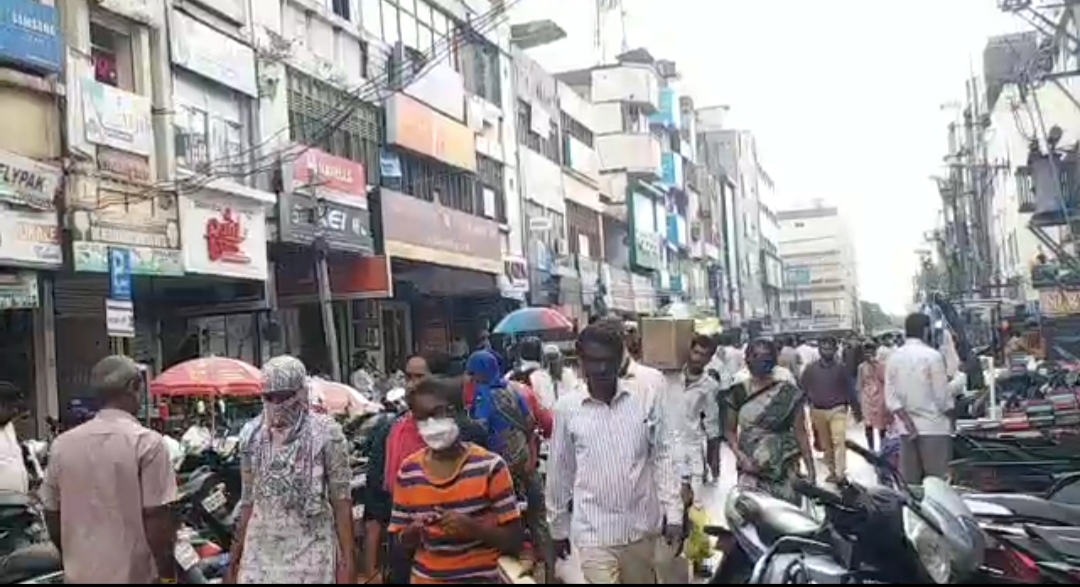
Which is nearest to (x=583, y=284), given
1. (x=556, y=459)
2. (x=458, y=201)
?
(x=458, y=201)

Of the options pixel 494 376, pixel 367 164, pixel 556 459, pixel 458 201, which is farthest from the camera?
pixel 458 201

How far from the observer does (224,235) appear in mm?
19906

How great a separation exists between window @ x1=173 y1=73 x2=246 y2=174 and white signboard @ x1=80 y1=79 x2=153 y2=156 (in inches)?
31.5

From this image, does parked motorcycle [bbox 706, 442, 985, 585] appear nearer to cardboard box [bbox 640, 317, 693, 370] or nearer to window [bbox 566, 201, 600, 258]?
cardboard box [bbox 640, 317, 693, 370]

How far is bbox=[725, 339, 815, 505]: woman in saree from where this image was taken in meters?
8.57

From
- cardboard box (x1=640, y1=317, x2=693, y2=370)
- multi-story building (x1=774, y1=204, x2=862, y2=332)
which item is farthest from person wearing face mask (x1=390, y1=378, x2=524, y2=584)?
multi-story building (x1=774, y1=204, x2=862, y2=332)

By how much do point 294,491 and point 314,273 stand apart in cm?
1936

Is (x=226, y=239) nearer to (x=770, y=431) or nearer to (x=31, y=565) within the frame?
(x=770, y=431)

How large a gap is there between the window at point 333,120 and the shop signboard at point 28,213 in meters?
7.37

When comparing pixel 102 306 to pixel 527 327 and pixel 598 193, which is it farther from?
pixel 598 193

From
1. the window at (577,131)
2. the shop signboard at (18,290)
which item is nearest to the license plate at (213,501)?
the shop signboard at (18,290)

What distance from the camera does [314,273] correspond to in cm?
2456

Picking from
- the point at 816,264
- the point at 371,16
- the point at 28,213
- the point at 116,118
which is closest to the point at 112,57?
the point at 116,118

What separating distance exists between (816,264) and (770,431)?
400 feet
